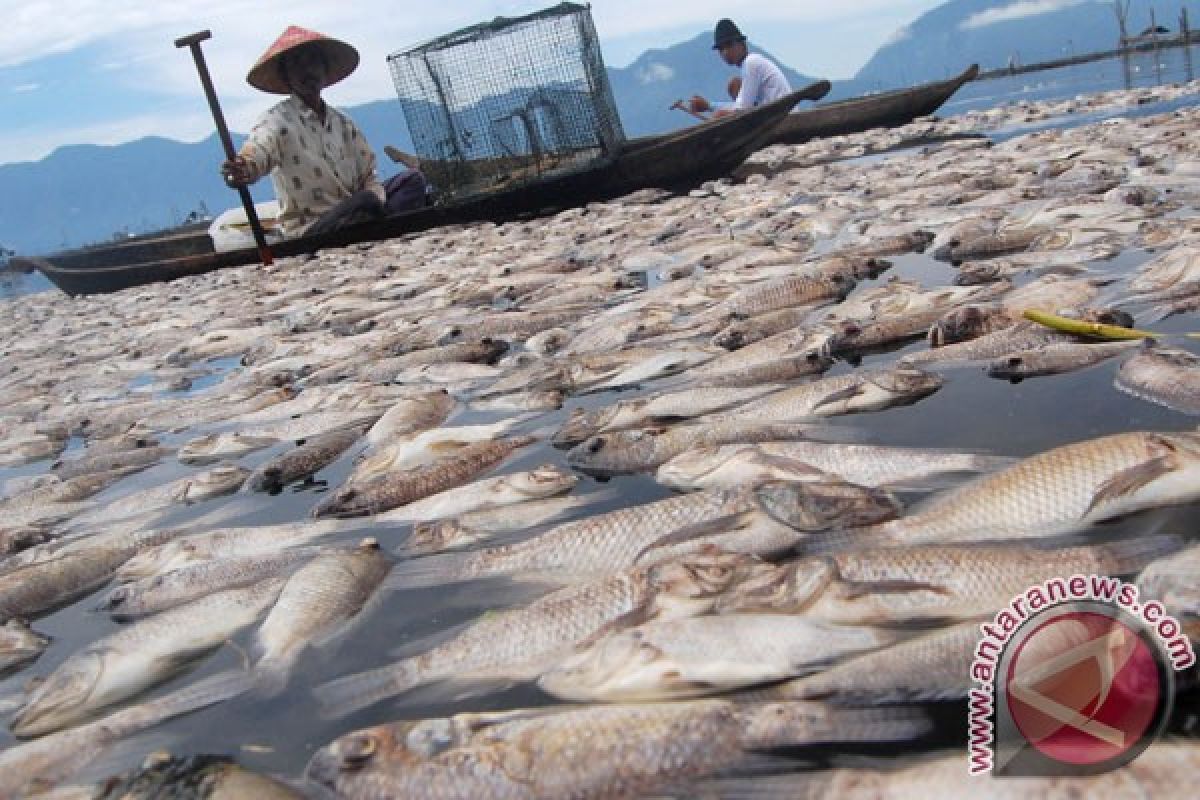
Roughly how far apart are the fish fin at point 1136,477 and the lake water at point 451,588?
9cm

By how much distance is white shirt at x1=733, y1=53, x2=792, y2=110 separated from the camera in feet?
53.1

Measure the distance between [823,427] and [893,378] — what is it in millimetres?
416

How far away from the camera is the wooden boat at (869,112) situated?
60.0ft

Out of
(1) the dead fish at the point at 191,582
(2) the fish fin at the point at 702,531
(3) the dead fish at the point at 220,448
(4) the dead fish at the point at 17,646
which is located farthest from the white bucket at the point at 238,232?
(2) the fish fin at the point at 702,531

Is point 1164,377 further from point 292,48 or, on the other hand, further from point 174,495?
point 292,48

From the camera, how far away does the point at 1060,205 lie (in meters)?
6.39

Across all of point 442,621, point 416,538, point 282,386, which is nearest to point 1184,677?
point 442,621

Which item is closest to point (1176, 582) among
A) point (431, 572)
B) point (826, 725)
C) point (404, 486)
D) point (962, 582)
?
point (962, 582)

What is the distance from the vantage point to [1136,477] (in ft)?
7.23

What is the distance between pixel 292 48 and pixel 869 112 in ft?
42.3

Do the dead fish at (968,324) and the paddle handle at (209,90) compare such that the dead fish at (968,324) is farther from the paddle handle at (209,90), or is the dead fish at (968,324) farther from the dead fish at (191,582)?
the paddle handle at (209,90)

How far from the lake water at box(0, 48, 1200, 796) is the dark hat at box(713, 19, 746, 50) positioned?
45.4ft

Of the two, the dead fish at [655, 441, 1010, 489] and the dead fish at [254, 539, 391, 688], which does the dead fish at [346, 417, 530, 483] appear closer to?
the dead fish at [254, 539, 391, 688]

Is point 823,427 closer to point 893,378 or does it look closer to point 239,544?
point 893,378
